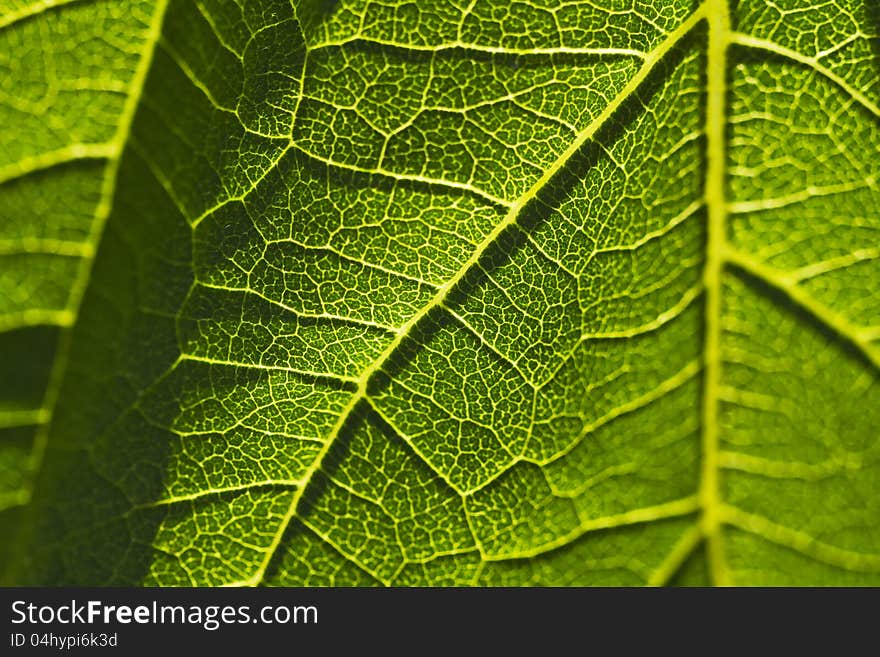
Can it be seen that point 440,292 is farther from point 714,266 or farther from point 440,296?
point 714,266

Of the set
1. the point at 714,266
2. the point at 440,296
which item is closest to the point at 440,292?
the point at 440,296

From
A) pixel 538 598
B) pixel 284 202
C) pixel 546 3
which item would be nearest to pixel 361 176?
Answer: pixel 284 202

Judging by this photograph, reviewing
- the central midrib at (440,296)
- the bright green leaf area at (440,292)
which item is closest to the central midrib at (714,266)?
the bright green leaf area at (440,292)

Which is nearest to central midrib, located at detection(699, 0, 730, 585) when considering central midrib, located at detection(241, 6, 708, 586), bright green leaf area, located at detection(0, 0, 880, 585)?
bright green leaf area, located at detection(0, 0, 880, 585)

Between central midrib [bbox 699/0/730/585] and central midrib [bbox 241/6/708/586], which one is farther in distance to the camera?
central midrib [bbox 241/6/708/586]

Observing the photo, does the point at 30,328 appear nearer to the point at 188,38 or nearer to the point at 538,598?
the point at 188,38

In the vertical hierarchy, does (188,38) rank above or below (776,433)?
above

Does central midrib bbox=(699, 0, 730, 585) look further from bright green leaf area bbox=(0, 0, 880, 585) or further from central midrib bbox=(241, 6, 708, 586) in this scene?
central midrib bbox=(241, 6, 708, 586)

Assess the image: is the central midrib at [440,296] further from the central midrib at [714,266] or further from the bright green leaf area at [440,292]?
the central midrib at [714,266]
